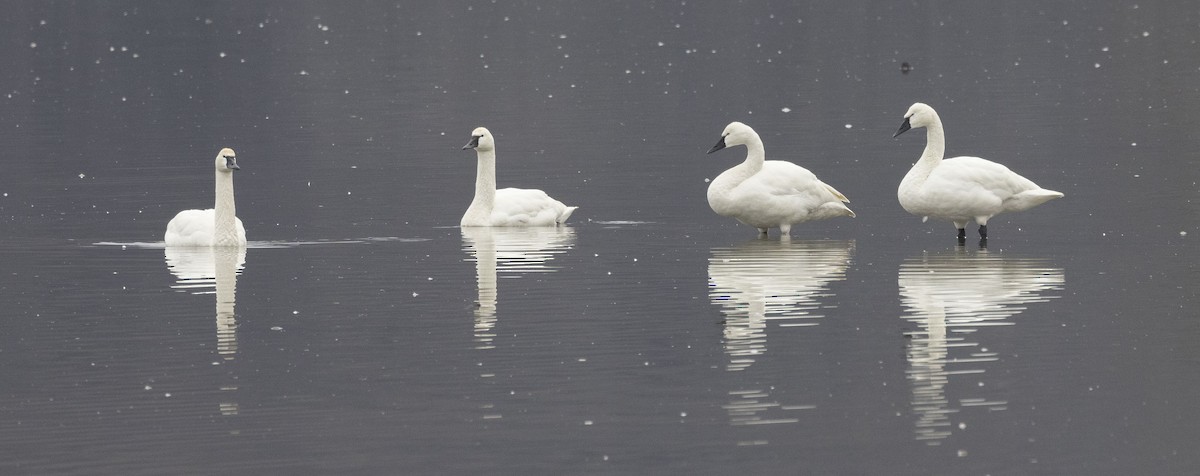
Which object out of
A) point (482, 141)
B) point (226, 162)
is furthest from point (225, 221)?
point (482, 141)

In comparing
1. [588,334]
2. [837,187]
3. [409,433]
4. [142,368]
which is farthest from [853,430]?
[837,187]

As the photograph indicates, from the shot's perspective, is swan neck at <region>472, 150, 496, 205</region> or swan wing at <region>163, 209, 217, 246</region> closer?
swan wing at <region>163, 209, 217, 246</region>

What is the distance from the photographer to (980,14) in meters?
74.6

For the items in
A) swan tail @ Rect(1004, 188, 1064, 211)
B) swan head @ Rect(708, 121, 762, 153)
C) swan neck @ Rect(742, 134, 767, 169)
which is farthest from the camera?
swan head @ Rect(708, 121, 762, 153)

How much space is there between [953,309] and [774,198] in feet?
16.9

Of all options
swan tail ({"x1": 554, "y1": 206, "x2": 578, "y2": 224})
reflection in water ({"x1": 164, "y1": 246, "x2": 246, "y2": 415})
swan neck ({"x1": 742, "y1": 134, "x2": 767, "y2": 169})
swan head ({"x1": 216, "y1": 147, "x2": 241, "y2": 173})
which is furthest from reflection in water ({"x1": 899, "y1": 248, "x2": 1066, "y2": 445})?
swan head ({"x1": 216, "y1": 147, "x2": 241, "y2": 173})

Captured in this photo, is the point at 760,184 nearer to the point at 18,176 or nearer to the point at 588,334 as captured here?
the point at 588,334

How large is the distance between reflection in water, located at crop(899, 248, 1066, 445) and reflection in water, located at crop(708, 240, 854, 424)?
2.22 ft

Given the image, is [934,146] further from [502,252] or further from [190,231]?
[190,231]

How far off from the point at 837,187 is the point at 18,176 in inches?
428

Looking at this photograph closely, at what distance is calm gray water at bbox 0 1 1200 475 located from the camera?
33.8ft

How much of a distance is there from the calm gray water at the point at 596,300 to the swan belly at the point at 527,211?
0.45m

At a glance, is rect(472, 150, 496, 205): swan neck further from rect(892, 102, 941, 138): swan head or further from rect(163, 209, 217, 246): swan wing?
rect(892, 102, 941, 138): swan head

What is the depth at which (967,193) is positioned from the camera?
1838 cm
